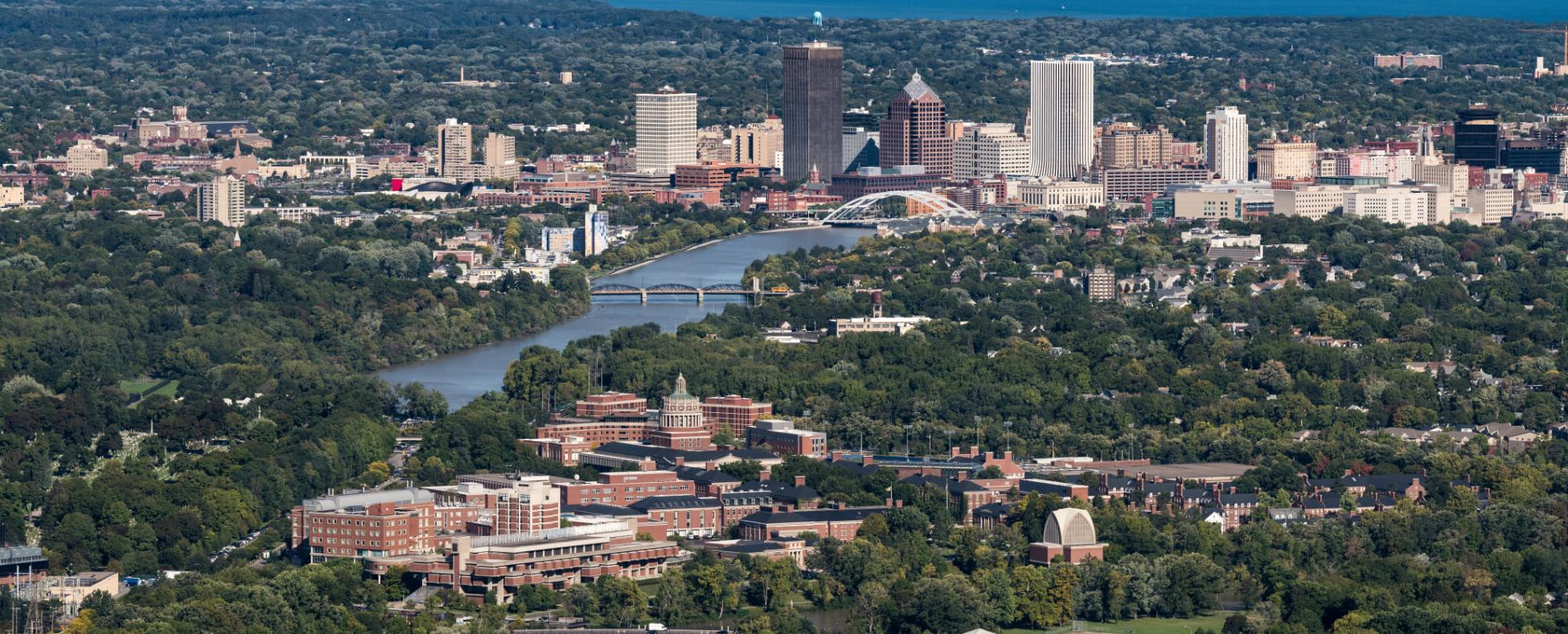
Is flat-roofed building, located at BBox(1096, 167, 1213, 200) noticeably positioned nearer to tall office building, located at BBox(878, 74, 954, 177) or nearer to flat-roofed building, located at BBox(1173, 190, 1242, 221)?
flat-roofed building, located at BBox(1173, 190, 1242, 221)

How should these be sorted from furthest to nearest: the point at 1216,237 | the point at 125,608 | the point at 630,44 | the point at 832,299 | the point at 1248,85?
the point at 630,44 < the point at 1248,85 < the point at 1216,237 < the point at 832,299 < the point at 125,608

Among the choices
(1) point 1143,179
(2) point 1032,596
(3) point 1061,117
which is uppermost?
(3) point 1061,117

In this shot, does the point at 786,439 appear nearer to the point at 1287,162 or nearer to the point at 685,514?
the point at 685,514

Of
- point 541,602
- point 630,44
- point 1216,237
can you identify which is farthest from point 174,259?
point 630,44

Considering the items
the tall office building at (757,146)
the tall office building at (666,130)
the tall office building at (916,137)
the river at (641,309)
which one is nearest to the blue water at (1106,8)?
the tall office building at (916,137)

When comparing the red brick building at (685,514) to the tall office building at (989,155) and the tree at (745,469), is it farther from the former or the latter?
the tall office building at (989,155)

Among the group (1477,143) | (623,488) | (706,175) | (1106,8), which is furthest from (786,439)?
(1106,8)

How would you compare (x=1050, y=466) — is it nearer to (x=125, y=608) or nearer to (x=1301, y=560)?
(x=1301, y=560)
